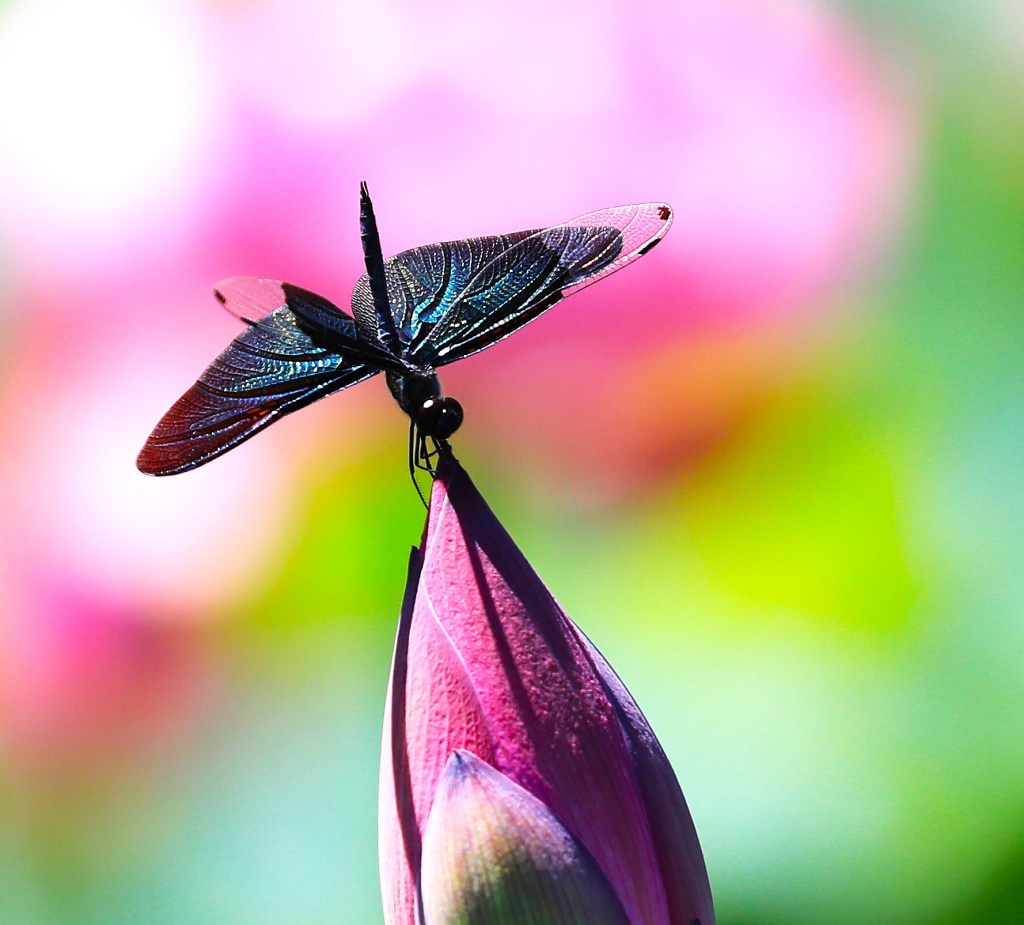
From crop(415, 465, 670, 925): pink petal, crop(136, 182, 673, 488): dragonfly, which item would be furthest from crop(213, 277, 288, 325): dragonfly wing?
crop(415, 465, 670, 925): pink petal

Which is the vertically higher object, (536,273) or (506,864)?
(536,273)

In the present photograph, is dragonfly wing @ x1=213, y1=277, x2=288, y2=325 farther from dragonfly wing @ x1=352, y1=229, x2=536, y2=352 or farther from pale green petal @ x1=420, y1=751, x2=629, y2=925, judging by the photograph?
pale green petal @ x1=420, y1=751, x2=629, y2=925

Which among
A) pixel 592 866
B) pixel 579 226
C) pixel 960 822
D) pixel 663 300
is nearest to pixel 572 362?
pixel 663 300

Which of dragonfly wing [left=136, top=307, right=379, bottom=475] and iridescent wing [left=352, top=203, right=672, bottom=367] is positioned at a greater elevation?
iridescent wing [left=352, top=203, right=672, bottom=367]

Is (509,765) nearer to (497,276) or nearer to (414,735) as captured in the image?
(414,735)

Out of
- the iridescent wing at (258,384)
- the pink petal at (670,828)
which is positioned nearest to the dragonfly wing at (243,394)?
the iridescent wing at (258,384)

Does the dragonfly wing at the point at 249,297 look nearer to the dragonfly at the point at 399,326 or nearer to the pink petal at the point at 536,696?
the dragonfly at the point at 399,326

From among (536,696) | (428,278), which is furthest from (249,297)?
(536,696)
